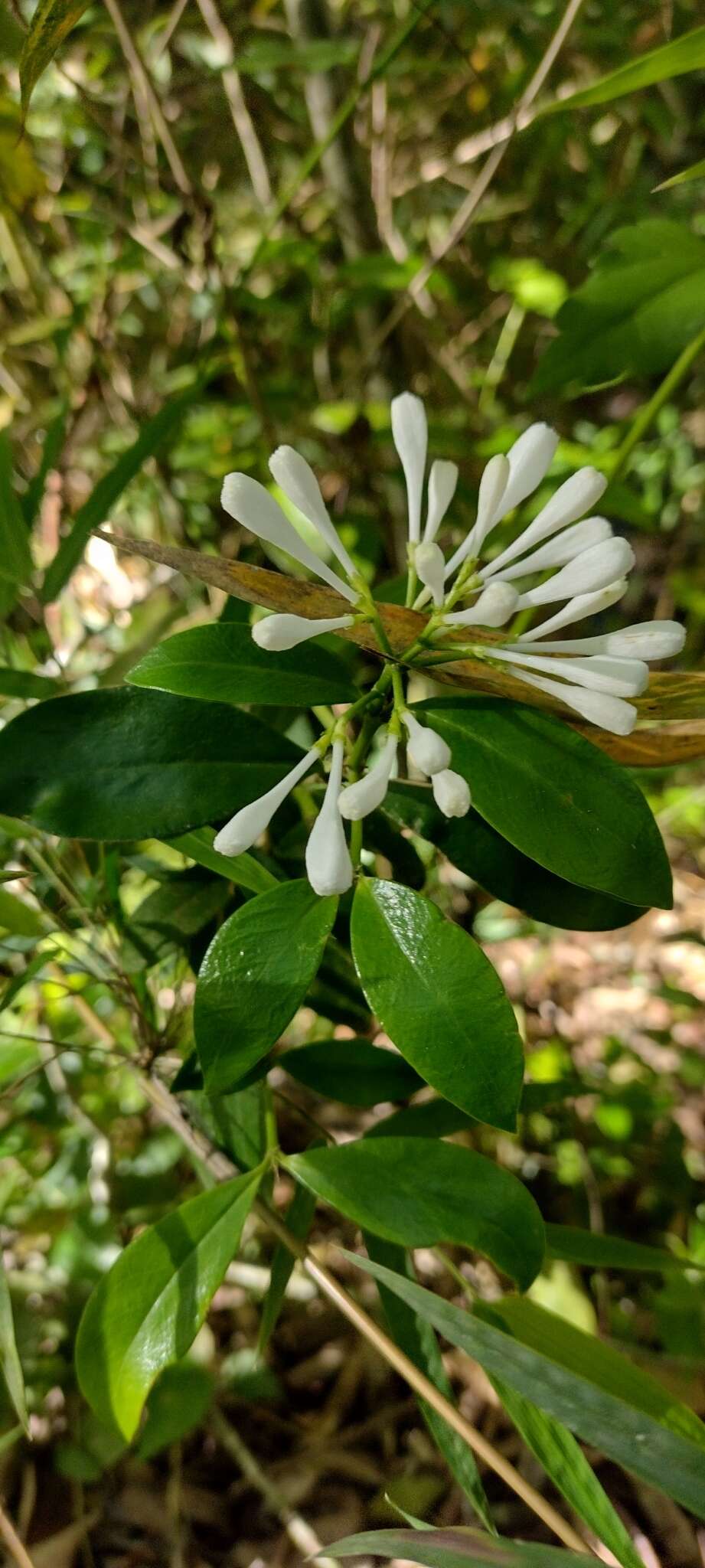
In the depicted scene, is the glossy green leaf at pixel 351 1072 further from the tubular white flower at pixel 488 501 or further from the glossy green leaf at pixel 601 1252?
the tubular white flower at pixel 488 501

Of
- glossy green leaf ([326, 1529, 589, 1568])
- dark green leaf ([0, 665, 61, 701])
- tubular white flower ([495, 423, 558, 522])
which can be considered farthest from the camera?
dark green leaf ([0, 665, 61, 701])

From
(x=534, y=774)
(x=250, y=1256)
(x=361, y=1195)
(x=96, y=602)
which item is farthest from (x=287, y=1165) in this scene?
(x=96, y=602)

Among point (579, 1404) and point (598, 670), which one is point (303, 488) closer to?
point (598, 670)

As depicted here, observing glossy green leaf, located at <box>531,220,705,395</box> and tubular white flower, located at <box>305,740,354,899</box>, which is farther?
glossy green leaf, located at <box>531,220,705,395</box>

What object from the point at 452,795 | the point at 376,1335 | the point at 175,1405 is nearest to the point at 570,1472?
the point at 376,1335

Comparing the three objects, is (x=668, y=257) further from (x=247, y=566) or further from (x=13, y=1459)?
(x=13, y=1459)

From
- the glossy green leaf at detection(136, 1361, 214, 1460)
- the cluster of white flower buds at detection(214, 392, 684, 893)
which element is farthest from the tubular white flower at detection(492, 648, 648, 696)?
the glossy green leaf at detection(136, 1361, 214, 1460)

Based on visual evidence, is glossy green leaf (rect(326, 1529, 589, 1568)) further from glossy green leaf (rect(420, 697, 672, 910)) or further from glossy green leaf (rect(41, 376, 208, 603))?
glossy green leaf (rect(41, 376, 208, 603))
